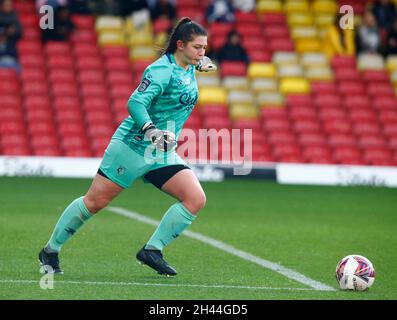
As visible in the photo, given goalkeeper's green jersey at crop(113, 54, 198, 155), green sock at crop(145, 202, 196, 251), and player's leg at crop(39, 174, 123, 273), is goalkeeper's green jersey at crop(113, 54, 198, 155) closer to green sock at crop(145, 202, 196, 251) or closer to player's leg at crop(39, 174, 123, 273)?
player's leg at crop(39, 174, 123, 273)

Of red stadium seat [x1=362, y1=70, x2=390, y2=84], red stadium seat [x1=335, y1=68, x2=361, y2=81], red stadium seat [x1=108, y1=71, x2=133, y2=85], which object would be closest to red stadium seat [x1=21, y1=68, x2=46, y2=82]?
red stadium seat [x1=108, y1=71, x2=133, y2=85]

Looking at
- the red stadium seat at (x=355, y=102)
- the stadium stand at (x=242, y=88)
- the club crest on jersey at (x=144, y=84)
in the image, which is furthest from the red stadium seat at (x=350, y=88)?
the club crest on jersey at (x=144, y=84)

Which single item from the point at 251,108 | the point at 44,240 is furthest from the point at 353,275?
A: the point at 251,108

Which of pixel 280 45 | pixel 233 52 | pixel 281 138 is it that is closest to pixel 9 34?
pixel 233 52

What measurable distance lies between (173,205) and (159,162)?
1.20 ft

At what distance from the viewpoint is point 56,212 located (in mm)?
13539

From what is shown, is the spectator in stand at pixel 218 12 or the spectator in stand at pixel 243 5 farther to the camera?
the spectator in stand at pixel 243 5

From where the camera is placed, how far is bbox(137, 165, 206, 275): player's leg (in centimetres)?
838

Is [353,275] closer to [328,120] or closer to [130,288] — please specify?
[130,288]

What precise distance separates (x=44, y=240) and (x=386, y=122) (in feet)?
40.4

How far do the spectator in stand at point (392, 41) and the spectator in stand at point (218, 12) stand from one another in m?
3.42

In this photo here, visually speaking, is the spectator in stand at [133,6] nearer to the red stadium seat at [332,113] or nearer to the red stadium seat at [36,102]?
the red stadium seat at [36,102]

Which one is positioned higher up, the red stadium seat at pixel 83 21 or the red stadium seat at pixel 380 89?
the red stadium seat at pixel 83 21

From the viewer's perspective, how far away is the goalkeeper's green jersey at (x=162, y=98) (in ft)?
27.0
